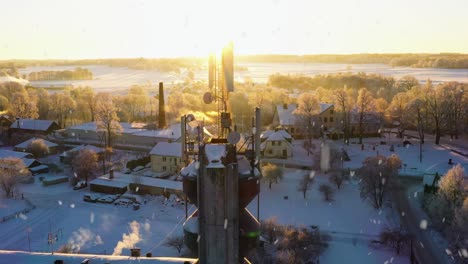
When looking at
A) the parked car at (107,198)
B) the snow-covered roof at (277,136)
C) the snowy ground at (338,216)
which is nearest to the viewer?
the snowy ground at (338,216)

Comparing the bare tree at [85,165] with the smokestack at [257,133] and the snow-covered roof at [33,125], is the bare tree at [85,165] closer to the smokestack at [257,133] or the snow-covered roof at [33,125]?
the snow-covered roof at [33,125]

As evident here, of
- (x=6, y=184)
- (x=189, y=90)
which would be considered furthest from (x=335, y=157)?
(x=189, y=90)

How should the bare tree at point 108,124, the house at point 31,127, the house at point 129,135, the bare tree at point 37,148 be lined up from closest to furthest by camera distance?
the bare tree at point 37,148 → the house at point 129,135 → the bare tree at point 108,124 → the house at point 31,127

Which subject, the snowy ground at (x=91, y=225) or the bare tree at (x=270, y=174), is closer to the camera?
the snowy ground at (x=91, y=225)

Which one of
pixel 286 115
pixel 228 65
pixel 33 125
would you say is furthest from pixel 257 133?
pixel 33 125

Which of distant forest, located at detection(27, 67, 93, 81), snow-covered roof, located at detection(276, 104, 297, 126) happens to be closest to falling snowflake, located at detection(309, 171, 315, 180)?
snow-covered roof, located at detection(276, 104, 297, 126)

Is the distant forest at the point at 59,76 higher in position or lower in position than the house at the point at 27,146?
higher

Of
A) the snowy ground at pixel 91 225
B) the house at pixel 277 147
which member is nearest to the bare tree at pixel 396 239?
the snowy ground at pixel 91 225

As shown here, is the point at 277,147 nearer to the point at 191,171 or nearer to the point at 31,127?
the point at 31,127
